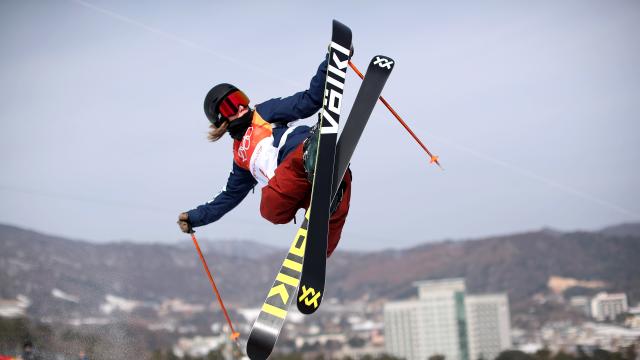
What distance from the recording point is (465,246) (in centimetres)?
7288

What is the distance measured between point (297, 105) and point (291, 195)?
0.51m

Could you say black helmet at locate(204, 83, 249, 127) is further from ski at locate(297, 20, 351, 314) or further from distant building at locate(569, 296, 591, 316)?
distant building at locate(569, 296, 591, 316)

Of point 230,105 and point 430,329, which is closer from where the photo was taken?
point 230,105

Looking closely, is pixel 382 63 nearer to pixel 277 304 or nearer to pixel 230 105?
pixel 230 105

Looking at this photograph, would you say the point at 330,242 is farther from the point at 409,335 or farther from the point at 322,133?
the point at 409,335

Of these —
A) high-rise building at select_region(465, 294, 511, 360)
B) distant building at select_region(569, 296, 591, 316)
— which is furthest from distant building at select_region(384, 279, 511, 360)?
distant building at select_region(569, 296, 591, 316)

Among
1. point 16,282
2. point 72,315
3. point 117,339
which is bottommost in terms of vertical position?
point 16,282

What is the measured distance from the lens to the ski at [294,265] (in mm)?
3674

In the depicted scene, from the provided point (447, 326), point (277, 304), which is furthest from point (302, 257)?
point (447, 326)

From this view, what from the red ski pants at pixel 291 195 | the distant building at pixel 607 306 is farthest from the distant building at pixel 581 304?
the red ski pants at pixel 291 195

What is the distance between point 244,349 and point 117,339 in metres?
3.12

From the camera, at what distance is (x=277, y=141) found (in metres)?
3.97

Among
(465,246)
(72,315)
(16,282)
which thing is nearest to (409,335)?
(465,246)

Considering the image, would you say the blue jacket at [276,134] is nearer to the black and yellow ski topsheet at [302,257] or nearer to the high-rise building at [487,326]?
the black and yellow ski topsheet at [302,257]
